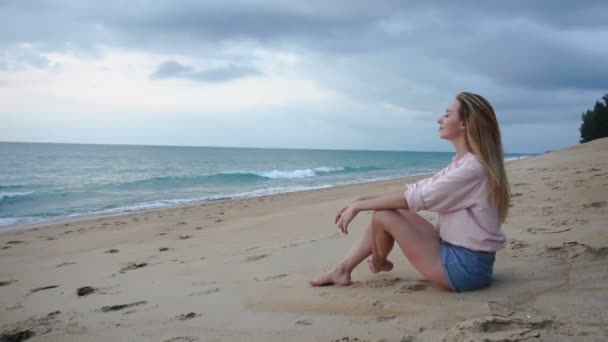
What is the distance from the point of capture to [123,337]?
103 inches

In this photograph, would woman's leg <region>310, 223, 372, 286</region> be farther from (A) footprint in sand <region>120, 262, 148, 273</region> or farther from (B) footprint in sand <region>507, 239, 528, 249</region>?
(A) footprint in sand <region>120, 262, 148, 273</region>

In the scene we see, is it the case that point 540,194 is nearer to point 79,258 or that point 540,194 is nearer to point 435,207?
point 435,207

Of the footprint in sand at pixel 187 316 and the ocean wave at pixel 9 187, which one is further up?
the footprint in sand at pixel 187 316

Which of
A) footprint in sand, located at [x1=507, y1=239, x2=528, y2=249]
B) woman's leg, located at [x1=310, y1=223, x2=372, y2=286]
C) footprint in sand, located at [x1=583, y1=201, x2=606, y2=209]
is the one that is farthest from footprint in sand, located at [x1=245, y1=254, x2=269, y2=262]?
footprint in sand, located at [x1=583, y1=201, x2=606, y2=209]

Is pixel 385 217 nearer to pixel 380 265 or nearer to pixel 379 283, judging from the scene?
pixel 380 265

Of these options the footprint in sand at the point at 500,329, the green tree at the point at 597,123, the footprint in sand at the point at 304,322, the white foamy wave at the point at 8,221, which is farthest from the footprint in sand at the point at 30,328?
the green tree at the point at 597,123

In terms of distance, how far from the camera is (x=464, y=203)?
272 centimetres

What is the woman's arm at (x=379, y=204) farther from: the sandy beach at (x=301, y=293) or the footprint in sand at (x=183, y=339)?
the footprint in sand at (x=183, y=339)

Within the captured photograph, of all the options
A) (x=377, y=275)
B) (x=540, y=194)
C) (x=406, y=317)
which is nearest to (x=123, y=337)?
(x=406, y=317)

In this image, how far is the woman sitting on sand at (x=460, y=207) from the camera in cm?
269

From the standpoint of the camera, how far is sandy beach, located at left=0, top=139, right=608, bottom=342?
231 centimetres

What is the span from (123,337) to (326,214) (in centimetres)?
558

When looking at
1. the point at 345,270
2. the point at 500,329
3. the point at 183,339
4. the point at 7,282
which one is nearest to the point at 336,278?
the point at 345,270

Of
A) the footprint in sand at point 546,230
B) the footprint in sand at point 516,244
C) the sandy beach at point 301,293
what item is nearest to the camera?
the sandy beach at point 301,293
